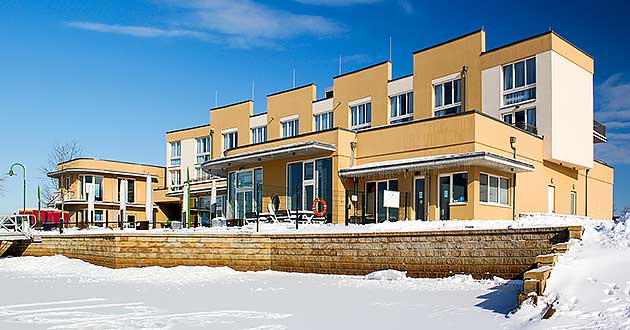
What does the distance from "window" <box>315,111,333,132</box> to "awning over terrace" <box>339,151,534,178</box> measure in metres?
11.3

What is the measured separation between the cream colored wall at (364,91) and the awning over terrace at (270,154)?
7455 mm

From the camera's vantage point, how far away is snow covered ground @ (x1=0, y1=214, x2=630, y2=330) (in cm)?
912

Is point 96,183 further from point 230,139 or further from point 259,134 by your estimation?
point 259,134

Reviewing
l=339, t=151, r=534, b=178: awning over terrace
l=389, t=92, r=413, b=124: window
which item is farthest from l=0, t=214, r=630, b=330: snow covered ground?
l=389, t=92, r=413, b=124: window

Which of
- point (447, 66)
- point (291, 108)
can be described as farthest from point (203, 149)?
point (447, 66)

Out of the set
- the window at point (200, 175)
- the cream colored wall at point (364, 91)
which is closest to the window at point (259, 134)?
the window at point (200, 175)

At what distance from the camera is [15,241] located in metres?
26.2

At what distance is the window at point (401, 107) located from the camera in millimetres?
30516

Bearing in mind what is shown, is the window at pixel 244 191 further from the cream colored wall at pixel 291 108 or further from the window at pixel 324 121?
the cream colored wall at pixel 291 108

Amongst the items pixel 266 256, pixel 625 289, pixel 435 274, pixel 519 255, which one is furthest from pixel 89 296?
pixel 625 289

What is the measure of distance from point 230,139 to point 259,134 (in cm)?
397

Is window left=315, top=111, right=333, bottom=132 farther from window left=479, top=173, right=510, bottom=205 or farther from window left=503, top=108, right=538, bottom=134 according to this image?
window left=479, top=173, right=510, bottom=205

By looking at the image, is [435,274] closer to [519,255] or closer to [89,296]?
[519,255]

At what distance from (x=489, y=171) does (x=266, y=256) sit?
882 cm
